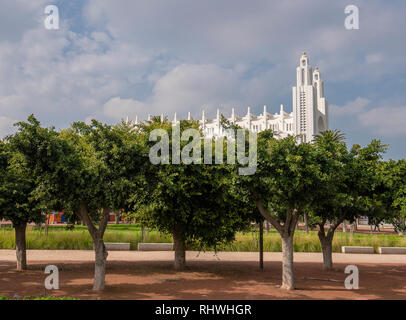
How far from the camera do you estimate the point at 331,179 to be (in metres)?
10.9

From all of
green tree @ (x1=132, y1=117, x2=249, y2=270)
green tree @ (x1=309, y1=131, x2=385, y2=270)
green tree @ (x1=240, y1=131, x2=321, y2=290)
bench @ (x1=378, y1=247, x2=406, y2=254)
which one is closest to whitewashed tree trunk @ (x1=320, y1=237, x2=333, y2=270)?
green tree @ (x1=309, y1=131, x2=385, y2=270)

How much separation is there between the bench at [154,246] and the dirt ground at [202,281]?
5.11 metres

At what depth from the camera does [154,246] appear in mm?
24422

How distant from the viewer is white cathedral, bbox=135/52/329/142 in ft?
357

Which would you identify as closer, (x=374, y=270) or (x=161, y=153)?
(x=161, y=153)

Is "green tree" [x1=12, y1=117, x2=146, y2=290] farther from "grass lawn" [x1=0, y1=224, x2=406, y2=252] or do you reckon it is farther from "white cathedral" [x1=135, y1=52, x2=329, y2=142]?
"white cathedral" [x1=135, y1=52, x2=329, y2=142]

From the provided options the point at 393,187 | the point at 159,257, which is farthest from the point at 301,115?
the point at 393,187

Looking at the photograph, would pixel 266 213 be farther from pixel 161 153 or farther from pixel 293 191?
pixel 161 153

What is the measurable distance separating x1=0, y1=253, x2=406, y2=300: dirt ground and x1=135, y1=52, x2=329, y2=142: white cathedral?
90455 mm

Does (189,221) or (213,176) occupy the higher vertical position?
(213,176)

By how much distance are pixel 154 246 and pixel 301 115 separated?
3708 inches
